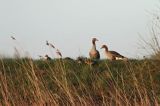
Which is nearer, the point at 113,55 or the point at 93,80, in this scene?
the point at 93,80

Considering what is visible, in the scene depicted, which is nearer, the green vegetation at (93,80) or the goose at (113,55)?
the green vegetation at (93,80)

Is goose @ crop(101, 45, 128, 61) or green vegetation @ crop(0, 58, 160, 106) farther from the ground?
goose @ crop(101, 45, 128, 61)

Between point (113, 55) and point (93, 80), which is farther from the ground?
point (113, 55)

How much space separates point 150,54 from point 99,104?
1.70 metres

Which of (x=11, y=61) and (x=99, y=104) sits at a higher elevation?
(x=11, y=61)

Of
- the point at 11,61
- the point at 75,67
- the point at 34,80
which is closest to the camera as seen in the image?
the point at 34,80

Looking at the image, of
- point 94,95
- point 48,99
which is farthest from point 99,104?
point 48,99

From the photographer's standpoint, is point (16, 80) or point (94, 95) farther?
point (16, 80)

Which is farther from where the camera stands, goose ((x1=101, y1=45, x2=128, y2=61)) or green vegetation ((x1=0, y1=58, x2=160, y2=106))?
goose ((x1=101, y1=45, x2=128, y2=61))

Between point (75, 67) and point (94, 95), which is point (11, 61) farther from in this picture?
point (94, 95)

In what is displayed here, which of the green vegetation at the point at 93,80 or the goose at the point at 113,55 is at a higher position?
the goose at the point at 113,55

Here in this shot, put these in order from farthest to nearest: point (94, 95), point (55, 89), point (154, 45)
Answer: point (55, 89) < point (94, 95) < point (154, 45)

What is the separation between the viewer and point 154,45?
446 inches

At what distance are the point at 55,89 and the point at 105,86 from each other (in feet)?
4.18
